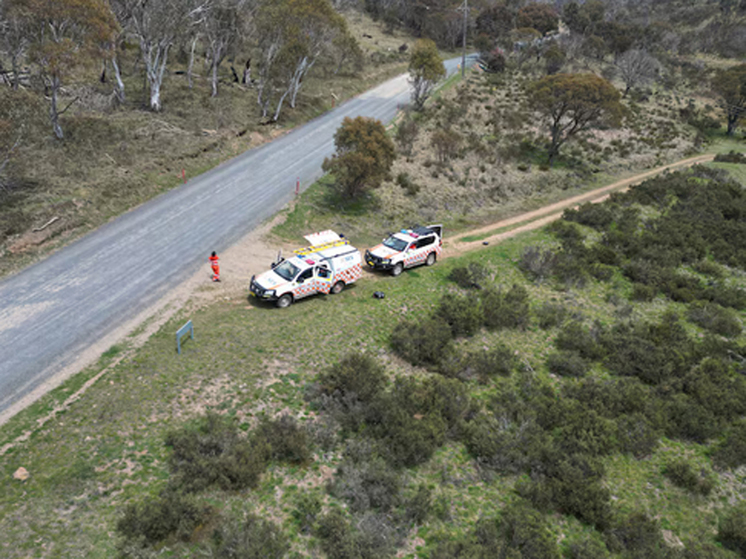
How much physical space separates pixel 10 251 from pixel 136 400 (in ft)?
45.7

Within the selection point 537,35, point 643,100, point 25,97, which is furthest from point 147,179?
point 537,35

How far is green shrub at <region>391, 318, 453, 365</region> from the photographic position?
20578 mm

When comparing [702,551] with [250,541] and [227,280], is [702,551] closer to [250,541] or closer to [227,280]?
[250,541]

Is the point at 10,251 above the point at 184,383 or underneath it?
above

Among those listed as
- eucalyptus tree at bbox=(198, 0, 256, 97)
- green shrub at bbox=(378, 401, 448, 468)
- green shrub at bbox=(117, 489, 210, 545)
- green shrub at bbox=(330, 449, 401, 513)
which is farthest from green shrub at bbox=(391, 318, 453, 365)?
eucalyptus tree at bbox=(198, 0, 256, 97)

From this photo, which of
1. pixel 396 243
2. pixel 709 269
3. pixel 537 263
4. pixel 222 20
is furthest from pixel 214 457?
pixel 222 20

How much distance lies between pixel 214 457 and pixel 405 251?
55.2 feet

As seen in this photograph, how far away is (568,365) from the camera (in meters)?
21.0

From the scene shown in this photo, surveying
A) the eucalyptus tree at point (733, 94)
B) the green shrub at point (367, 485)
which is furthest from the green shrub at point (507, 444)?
the eucalyptus tree at point (733, 94)

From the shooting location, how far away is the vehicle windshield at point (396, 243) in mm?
27688

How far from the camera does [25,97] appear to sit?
29.4 meters

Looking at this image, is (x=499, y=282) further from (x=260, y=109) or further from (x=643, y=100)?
(x=643, y=100)

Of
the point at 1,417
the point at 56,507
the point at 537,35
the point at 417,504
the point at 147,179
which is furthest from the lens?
the point at 537,35

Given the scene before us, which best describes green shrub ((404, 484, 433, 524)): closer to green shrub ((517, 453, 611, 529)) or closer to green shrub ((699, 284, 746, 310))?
green shrub ((517, 453, 611, 529))
